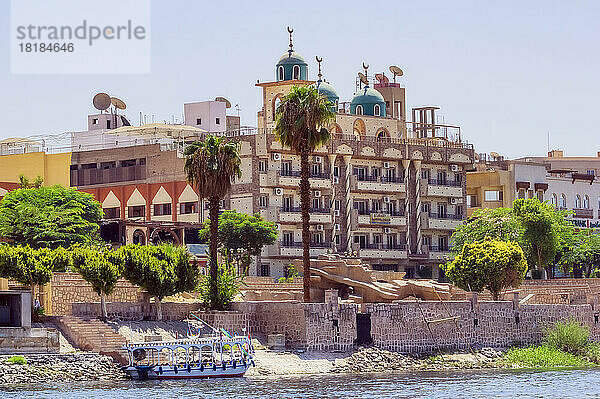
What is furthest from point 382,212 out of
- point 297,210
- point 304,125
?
point 304,125

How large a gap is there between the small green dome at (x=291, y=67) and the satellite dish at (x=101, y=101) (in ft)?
63.7

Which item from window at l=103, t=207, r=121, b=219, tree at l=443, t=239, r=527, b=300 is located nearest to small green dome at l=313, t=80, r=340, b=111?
window at l=103, t=207, r=121, b=219

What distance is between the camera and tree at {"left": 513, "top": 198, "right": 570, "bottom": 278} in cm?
10031

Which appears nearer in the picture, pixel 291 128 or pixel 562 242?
pixel 291 128

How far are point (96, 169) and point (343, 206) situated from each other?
863 inches

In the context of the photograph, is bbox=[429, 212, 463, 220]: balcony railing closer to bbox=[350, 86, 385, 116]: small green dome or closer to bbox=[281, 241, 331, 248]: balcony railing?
bbox=[350, 86, 385, 116]: small green dome

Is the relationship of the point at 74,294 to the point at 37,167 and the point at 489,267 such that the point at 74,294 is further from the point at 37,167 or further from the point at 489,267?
the point at 37,167

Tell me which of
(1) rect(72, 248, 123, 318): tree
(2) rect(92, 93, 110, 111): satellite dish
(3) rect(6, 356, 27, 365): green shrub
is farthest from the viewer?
(2) rect(92, 93, 110, 111): satellite dish

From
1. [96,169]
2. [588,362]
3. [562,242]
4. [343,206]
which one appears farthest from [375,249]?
[588,362]

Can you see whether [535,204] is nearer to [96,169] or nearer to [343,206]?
[343,206]

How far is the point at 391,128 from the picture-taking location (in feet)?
404

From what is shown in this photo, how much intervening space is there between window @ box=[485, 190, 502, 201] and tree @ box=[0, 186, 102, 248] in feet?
139

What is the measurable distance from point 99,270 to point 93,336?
352 centimetres

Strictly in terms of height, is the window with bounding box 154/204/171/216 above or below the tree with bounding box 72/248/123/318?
above
